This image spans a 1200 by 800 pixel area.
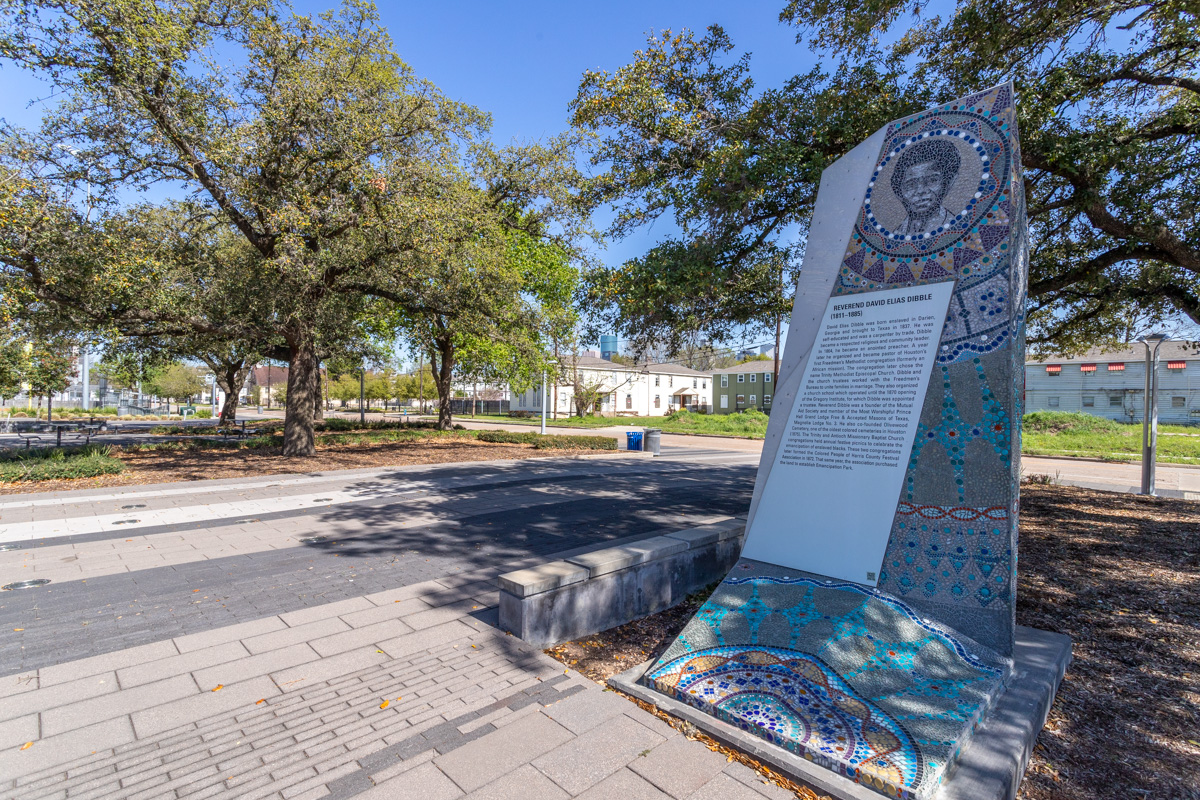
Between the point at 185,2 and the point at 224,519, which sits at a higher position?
the point at 185,2

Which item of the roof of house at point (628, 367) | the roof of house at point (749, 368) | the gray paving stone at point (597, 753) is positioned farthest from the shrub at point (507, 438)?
the roof of house at point (749, 368)

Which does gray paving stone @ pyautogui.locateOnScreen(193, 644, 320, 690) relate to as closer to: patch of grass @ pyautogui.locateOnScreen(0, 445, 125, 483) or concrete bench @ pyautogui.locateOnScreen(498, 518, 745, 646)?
concrete bench @ pyautogui.locateOnScreen(498, 518, 745, 646)

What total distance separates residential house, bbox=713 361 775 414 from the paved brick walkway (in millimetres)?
51373

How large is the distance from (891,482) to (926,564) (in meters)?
0.56

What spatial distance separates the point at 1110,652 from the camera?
3.97m

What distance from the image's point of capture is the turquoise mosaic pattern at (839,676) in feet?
8.63

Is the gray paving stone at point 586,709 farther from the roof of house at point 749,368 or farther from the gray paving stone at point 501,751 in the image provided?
the roof of house at point 749,368

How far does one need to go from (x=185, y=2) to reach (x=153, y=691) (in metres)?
12.0

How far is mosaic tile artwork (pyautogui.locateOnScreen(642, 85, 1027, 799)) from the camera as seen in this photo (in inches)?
115

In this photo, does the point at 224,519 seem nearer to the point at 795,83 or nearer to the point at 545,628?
the point at 545,628

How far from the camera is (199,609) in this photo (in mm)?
4582

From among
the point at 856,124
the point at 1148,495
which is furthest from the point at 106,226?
the point at 1148,495

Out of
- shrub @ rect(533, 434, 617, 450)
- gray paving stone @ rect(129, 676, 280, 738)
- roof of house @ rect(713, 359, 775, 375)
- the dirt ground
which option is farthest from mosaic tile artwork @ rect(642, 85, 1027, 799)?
roof of house @ rect(713, 359, 775, 375)

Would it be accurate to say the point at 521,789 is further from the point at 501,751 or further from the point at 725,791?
the point at 725,791
